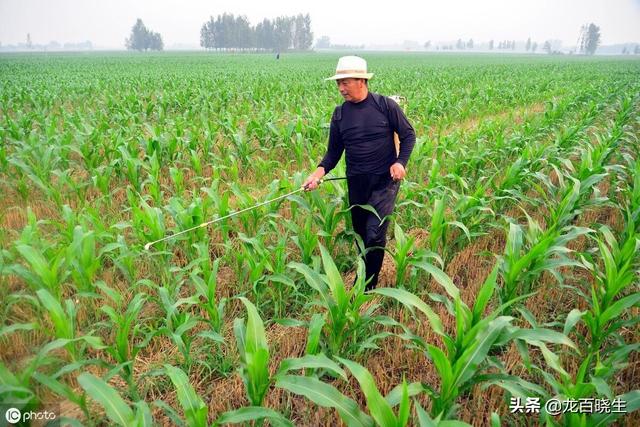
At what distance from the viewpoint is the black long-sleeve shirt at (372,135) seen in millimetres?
3076

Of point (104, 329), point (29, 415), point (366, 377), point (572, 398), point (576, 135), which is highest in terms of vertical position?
point (576, 135)

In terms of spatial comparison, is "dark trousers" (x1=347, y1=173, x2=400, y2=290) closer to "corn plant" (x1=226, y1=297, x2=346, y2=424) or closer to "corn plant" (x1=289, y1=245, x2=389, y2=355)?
"corn plant" (x1=289, y1=245, x2=389, y2=355)

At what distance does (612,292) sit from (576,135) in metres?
5.14

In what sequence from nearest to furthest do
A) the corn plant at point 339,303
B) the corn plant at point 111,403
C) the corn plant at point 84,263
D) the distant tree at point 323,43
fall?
the corn plant at point 111,403, the corn plant at point 339,303, the corn plant at point 84,263, the distant tree at point 323,43

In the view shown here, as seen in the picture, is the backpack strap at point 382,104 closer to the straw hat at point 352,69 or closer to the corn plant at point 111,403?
the straw hat at point 352,69

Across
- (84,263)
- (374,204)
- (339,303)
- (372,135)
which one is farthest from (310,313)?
(84,263)

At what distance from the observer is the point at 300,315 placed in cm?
284

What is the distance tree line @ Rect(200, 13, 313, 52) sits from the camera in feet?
335

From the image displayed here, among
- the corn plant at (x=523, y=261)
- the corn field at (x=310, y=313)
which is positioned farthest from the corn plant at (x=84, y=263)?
the corn plant at (x=523, y=261)

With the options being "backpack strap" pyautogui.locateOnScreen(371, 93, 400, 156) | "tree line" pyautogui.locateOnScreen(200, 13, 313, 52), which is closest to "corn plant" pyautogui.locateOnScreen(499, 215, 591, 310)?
"backpack strap" pyautogui.locateOnScreen(371, 93, 400, 156)

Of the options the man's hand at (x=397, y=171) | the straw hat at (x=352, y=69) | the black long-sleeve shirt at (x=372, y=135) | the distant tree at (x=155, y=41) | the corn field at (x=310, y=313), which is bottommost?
the corn field at (x=310, y=313)

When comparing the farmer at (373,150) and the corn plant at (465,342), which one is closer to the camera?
the corn plant at (465,342)

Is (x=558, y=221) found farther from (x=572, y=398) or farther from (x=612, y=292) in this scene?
(x=572, y=398)

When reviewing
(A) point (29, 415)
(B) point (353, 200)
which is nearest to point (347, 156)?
(B) point (353, 200)
